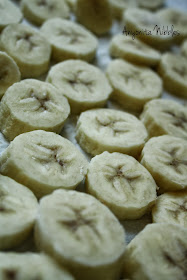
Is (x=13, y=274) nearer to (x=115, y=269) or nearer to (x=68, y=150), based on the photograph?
(x=115, y=269)

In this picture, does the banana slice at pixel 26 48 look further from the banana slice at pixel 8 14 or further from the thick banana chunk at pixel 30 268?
the thick banana chunk at pixel 30 268

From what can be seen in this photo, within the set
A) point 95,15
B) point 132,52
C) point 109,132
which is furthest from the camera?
point 95,15

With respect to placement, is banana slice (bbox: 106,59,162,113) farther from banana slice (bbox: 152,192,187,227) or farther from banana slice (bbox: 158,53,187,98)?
banana slice (bbox: 152,192,187,227)

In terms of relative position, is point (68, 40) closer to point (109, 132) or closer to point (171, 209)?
point (109, 132)

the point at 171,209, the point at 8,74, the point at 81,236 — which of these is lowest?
the point at 171,209

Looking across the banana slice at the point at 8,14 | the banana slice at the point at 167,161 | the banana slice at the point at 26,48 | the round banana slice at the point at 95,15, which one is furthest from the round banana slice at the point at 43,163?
the round banana slice at the point at 95,15

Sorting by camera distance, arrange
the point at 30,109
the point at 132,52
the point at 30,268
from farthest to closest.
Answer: the point at 132,52
the point at 30,109
the point at 30,268

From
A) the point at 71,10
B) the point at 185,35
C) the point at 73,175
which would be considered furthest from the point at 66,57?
the point at 185,35

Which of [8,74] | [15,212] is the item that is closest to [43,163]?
[15,212]
